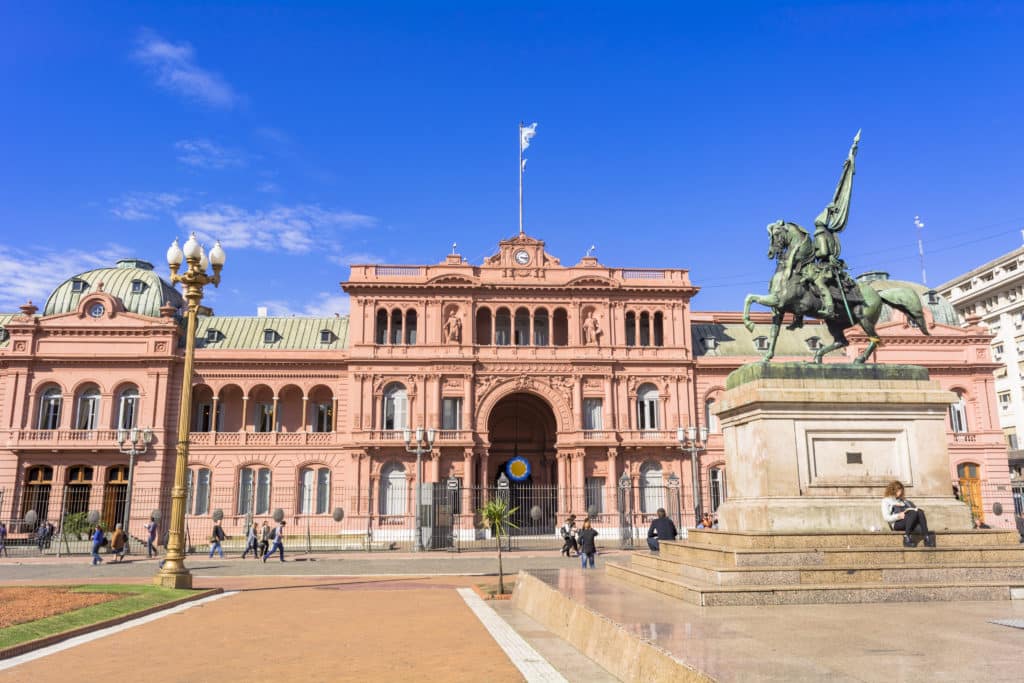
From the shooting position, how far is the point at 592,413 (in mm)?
42656

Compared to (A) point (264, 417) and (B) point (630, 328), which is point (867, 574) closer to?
(B) point (630, 328)

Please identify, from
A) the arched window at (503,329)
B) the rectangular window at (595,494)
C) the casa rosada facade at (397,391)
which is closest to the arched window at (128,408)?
the casa rosada facade at (397,391)

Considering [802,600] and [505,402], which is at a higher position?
[505,402]

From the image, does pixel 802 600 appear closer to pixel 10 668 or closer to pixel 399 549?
pixel 10 668

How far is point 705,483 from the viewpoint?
4303 cm

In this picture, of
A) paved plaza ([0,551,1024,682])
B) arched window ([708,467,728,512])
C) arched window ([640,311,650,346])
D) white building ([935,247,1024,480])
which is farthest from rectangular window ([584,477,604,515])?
white building ([935,247,1024,480])

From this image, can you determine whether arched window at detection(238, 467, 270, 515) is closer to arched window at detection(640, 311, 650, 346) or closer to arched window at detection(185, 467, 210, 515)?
arched window at detection(185, 467, 210, 515)

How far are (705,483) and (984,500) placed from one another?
16266 mm

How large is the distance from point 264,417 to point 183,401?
92.5 feet

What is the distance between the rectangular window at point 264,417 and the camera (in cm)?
4434

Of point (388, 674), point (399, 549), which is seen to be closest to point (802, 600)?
point (388, 674)

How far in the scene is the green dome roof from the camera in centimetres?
4394

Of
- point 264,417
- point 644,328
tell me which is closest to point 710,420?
point 644,328

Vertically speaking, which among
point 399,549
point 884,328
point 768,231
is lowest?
point 399,549
